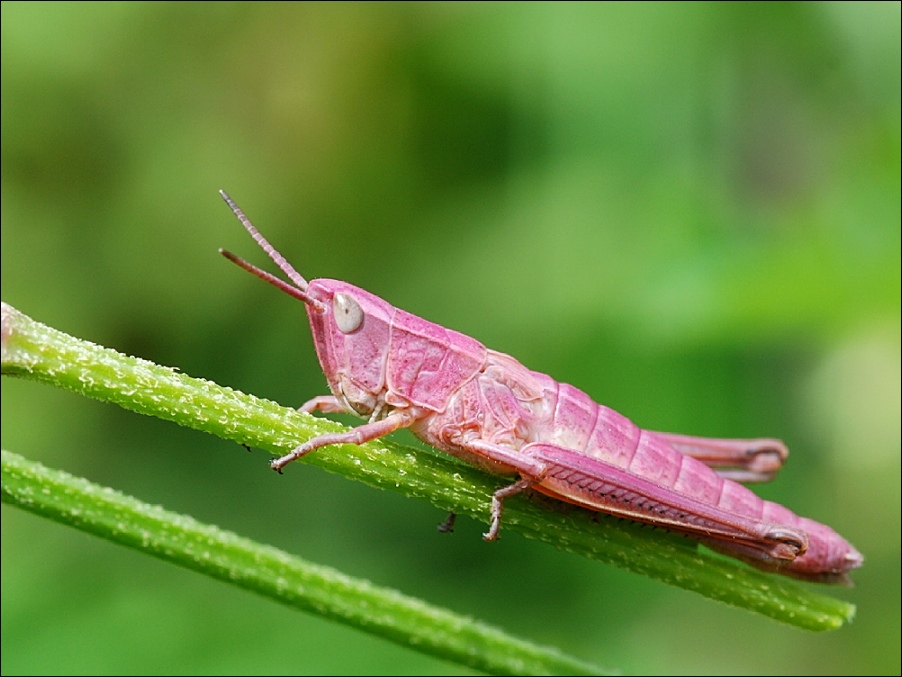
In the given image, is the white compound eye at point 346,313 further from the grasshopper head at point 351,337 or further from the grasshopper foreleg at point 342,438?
the grasshopper foreleg at point 342,438

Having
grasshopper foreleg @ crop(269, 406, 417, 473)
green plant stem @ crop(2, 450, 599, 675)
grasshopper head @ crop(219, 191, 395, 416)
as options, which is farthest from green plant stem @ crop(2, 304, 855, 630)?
grasshopper head @ crop(219, 191, 395, 416)

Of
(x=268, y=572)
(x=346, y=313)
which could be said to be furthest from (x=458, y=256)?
(x=268, y=572)

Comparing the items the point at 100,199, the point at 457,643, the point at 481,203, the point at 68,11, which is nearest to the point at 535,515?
the point at 457,643

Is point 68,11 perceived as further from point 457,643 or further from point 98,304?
point 457,643

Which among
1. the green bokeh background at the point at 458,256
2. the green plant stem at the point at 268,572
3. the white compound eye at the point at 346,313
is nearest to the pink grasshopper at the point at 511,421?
the white compound eye at the point at 346,313

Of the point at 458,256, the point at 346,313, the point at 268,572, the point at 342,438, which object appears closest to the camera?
the point at 268,572

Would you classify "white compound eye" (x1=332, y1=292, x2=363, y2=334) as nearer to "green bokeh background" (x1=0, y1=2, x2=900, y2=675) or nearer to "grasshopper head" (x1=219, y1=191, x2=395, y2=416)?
"grasshopper head" (x1=219, y1=191, x2=395, y2=416)

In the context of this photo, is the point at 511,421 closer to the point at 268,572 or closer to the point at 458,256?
the point at 268,572
